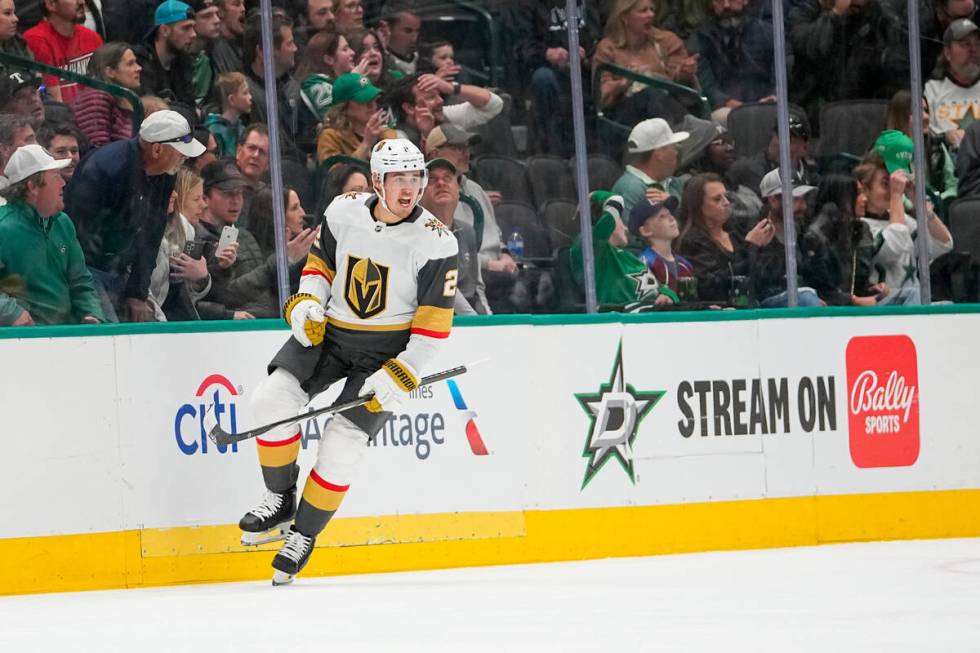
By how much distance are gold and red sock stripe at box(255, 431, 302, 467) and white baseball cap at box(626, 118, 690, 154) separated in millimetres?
2071

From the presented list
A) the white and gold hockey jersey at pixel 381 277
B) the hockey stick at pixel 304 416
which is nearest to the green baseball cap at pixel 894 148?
the white and gold hockey jersey at pixel 381 277

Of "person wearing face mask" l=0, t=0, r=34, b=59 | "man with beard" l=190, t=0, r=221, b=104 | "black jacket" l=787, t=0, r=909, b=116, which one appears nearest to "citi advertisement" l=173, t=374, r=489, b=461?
"man with beard" l=190, t=0, r=221, b=104

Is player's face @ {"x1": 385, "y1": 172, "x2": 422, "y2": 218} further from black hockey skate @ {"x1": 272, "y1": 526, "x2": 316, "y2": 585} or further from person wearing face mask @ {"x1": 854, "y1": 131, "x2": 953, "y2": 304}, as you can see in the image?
person wearing face mask @ {"x1": 854, "y1": 131, "x2": 953, "y2": 304}

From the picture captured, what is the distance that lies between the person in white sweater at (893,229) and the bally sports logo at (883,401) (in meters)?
0.28

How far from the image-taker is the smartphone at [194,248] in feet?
18.0

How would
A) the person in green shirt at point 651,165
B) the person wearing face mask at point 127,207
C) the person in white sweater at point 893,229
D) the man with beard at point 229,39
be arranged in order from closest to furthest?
the person wearing face mask at point 127,207, the man with beard at point 229,39, the person in green shirt at point 651,165, the person in white sweater at point 893,229

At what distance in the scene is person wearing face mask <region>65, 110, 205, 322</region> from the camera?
532cm

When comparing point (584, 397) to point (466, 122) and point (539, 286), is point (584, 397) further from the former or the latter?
point (466, 122)

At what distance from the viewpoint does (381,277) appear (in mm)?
5250

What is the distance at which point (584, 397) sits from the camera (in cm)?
603

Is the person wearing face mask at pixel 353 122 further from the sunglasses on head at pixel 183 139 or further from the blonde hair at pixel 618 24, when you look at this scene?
the blonde hair at pixel 618 24

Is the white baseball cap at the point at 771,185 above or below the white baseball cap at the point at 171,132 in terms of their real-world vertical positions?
below

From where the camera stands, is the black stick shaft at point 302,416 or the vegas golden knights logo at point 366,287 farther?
the vegas golden knights logo at point 366,287

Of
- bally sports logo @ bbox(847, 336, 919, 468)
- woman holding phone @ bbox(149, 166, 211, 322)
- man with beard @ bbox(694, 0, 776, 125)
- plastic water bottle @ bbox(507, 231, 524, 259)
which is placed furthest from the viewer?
man with beard @ bbox(694, 0, 776, 125)
